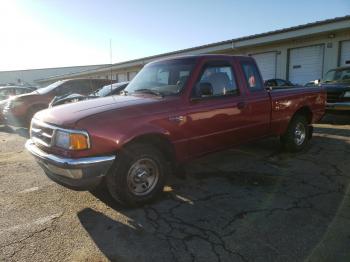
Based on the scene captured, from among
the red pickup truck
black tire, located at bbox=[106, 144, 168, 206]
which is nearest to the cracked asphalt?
black tire, located at bbox=[106, 144, 168, 206]

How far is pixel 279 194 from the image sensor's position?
434cm

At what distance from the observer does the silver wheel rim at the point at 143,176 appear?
3.90 m

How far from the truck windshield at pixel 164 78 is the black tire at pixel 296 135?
287 cm

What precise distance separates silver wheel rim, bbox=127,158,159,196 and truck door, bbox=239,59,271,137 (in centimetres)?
199

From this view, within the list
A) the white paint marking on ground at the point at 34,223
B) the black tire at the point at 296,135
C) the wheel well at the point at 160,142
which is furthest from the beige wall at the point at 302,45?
the white paint marking on ground at the point at 34,223

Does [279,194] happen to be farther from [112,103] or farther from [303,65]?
[303,65]

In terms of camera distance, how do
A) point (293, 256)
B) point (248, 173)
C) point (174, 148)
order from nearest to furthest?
point (293, 256) → point (174, 148) → point (248, 173)

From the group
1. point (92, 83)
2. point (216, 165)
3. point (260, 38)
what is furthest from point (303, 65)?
point (216, 165)

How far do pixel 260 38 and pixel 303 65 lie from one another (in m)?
2.77

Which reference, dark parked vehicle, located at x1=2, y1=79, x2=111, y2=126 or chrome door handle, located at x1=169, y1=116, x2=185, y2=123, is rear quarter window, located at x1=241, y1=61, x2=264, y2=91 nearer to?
chrome door handle, located at x1=169, y1=116, x2=185, y2=123

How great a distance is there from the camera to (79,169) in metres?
3.40

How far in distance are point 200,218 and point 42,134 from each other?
7.25 ft

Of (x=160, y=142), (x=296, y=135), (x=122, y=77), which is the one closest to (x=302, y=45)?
(x=296, y=135)

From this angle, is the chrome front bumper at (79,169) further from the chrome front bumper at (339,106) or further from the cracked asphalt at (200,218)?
the chrome front bumper at (339,106)
